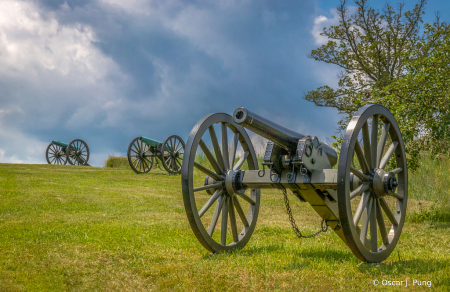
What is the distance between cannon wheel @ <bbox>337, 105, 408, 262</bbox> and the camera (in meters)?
3.73

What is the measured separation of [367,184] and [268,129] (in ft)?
3.80

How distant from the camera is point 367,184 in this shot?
14.2 ft

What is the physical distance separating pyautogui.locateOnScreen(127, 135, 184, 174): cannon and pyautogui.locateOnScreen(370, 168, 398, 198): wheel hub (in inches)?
579

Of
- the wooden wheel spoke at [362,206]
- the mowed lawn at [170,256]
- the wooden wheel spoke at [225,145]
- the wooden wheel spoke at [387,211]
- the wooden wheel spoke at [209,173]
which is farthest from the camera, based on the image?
the wooden wheel spoke at [225,145]

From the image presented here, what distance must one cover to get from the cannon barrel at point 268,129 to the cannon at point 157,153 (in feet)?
47.0

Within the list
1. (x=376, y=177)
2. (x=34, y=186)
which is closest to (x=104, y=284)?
(x=376, y=177)

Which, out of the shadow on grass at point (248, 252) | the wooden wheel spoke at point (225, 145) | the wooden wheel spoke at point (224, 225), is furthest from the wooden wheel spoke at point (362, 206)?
the wooden wheel spoke at point (225, 145)

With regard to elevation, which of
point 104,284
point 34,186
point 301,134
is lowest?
point 104,284

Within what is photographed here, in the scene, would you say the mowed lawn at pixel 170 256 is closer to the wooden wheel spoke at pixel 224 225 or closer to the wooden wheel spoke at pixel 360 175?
the wooden wheel spoke at pixel 224 225

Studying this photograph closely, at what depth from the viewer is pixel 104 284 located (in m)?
4.07

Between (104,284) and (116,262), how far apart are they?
2.41 feet

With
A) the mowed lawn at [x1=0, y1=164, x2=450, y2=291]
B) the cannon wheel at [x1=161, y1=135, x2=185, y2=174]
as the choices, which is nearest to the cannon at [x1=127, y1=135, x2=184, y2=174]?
the cannon wheel at [x1=161, y1=135, x2=185, y2=174]

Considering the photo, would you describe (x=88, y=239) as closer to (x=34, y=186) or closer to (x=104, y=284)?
(x=104, y=284)

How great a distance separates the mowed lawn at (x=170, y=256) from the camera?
13.0 ft
